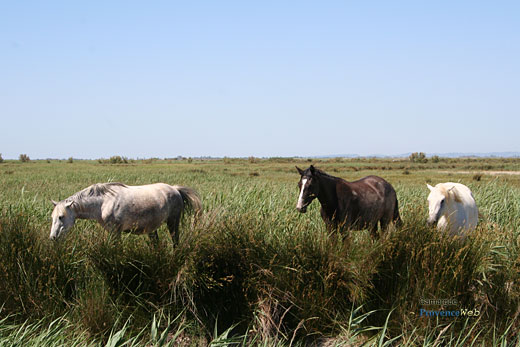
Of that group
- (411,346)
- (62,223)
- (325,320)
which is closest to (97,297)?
(62,223)

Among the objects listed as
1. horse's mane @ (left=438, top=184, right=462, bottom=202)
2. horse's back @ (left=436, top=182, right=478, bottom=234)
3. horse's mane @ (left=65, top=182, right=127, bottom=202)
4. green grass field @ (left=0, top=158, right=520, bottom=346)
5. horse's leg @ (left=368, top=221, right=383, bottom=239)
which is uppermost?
horse's mane @ (left=65, top=182, right=127, bottom=202)

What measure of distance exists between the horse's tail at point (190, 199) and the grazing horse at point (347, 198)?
6.52ft

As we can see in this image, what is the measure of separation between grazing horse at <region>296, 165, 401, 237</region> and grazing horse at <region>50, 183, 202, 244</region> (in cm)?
225

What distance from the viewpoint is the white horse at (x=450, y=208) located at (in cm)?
593

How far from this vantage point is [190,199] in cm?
687

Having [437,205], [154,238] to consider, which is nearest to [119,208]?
[154,238]

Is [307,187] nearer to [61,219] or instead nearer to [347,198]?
[347,198]

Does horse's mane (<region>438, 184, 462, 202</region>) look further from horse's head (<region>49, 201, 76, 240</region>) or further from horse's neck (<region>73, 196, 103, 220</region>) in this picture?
horse's head (<region>49, 201, 76, 240</region>)

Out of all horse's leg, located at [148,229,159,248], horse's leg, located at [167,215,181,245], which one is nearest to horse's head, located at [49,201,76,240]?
horse's leg, located at [148,229,159,248]

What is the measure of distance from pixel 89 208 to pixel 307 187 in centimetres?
321

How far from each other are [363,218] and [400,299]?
153cm

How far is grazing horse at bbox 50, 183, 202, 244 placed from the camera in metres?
5.58

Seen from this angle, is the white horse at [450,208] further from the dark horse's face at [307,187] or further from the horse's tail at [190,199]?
the horse's tail at [190,199]

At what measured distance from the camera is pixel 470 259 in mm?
5316
